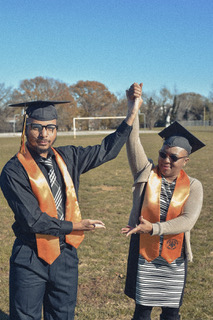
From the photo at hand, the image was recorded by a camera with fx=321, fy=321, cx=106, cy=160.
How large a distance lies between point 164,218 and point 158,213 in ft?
0.29

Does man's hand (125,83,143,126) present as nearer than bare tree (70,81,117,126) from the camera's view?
Yes

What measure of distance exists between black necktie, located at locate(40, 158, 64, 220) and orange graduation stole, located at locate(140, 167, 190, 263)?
679 mm

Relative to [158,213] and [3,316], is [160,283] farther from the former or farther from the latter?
[3,316]

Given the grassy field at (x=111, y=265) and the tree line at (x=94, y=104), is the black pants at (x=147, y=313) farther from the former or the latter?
the tree line at (x=94, y=104)

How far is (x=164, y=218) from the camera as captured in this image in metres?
2.56

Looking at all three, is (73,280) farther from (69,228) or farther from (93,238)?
(93,238)

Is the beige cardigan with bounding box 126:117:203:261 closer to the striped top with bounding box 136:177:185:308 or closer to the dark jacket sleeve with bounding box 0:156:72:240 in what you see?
the striped top with bounding box 136:177:185:308

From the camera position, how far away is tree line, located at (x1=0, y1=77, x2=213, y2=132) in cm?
6078

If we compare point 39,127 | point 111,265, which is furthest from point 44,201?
point 111,265

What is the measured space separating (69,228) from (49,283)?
484 millimetres

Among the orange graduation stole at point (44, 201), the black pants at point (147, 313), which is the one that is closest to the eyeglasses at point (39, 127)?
the orange graduation stole at point (44, 201)

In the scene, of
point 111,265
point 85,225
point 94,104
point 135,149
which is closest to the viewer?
point 85,225

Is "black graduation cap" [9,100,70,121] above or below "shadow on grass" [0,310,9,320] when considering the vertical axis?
A: above

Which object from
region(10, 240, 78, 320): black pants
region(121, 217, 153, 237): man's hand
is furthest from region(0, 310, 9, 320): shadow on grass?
region(121, 217, 153, 237): man's hand
